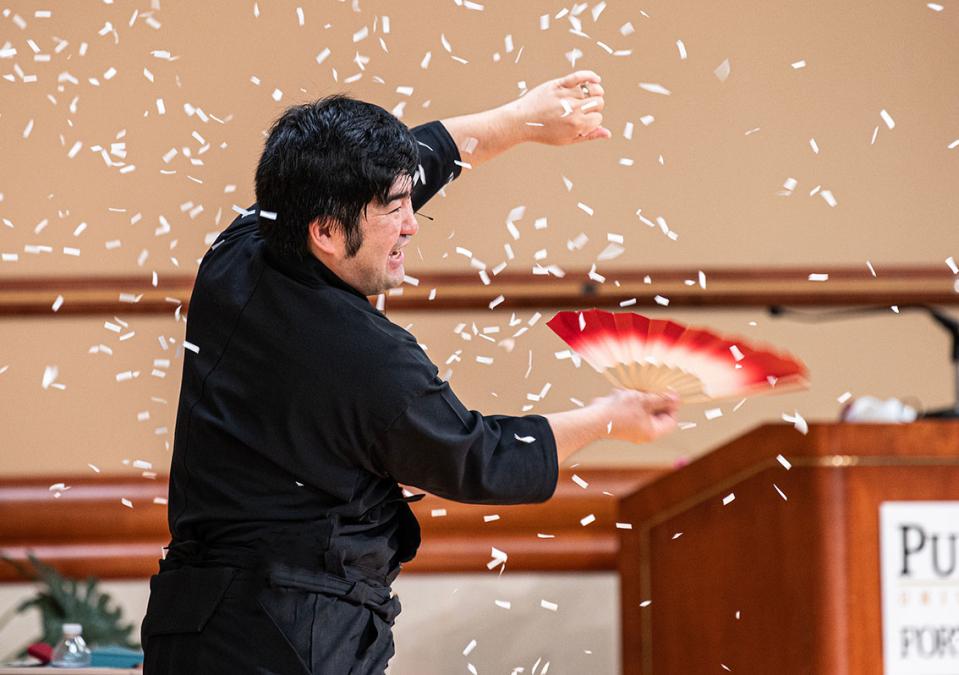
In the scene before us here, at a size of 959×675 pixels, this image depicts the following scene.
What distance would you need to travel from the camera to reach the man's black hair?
1.65 m

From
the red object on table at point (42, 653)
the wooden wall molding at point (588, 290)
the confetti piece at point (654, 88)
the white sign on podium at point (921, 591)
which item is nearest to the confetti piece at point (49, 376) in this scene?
the wooden wall molding at point (588, 290)

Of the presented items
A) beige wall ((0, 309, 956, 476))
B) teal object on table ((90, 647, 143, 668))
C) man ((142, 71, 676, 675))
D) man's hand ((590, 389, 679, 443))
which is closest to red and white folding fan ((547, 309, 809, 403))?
man's hand ((590, 389, 679, 443))

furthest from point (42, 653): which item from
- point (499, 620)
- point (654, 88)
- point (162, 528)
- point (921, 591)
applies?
point (654, 88)

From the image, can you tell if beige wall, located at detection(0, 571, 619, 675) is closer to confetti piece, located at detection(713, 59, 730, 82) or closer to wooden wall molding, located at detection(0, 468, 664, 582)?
wooden wall molding, located at detection(0, 468, 664, 582)

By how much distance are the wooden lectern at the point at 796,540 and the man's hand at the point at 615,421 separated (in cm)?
43

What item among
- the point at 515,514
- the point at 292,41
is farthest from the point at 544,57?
the point at 515,514

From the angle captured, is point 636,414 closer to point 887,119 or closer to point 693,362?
point 693,362

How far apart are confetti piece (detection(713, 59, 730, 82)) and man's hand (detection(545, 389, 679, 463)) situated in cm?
186

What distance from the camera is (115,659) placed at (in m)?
2.40

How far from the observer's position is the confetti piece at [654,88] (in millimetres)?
3434

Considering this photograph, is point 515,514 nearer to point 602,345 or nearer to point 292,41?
point 292,41

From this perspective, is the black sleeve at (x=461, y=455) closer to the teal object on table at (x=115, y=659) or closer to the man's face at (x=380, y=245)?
the man's face at (x=380, y=245)

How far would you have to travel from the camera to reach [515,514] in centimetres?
332

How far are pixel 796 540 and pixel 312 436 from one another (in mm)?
864
